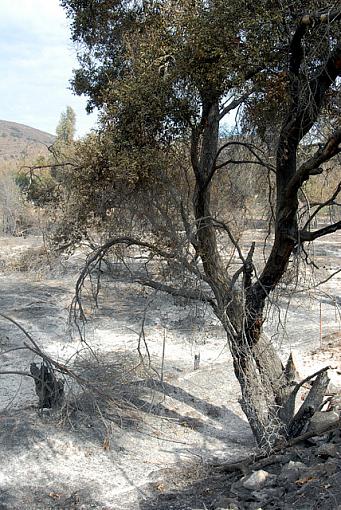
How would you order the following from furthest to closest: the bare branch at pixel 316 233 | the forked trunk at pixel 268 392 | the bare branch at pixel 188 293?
1. the forked trunk at pixel 268 392
2. the bare branch at pixel 188 293
3. the bare branch at pixel 316 233

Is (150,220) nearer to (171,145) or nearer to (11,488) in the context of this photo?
(171,145)

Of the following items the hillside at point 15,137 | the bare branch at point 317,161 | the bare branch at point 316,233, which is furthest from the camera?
the hillside at point 15,137

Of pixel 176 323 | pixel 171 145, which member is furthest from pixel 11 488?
pixel 176 323

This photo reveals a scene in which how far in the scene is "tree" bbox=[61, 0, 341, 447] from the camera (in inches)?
272

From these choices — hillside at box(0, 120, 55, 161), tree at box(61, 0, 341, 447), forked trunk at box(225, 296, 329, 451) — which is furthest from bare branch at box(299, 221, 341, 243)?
hillside at box(0, 120, 55, 161)

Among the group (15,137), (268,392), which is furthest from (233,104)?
(15,137)

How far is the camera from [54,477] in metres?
8.80

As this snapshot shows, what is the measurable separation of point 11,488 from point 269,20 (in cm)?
689

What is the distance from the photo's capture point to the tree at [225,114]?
22.7 ft

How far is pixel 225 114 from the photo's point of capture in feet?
28.3

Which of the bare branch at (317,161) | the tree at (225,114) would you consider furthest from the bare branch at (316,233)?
the bare branch at (317,161)

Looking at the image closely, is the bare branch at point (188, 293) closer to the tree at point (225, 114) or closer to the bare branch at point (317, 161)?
the tree at point (225, 114)

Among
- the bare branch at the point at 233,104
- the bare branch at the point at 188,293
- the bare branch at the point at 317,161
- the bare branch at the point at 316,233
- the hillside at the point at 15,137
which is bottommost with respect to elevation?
the bare branch at the point at 188,293

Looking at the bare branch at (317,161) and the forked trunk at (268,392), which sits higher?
the bare branch at (317,161)
